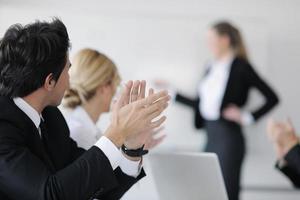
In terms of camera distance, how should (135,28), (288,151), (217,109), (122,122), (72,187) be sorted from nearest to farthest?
1. (72,187)
2. (122,122)
3. (288,151)
4. (217,109)
5. (135,28)

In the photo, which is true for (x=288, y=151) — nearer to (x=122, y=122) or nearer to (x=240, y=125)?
(x=122, y=122)

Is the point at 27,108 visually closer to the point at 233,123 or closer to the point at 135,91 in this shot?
the point at 135,91

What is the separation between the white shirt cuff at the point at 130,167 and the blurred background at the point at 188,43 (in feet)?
8.41

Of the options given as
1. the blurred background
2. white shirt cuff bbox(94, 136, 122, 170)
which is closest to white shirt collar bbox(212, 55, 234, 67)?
the blurred background

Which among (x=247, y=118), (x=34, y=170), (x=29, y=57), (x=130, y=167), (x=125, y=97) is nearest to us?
→ (x=34, y=170)

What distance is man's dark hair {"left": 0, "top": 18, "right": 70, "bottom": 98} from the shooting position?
1.41 metres

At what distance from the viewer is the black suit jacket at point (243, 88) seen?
Result: 4066mm

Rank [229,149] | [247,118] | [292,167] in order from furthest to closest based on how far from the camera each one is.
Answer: [247,118]
[229,149]
[292,167]

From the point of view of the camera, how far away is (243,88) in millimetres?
4145

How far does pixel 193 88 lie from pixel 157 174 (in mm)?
2731

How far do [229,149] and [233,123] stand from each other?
25 cm

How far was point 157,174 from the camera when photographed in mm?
1776

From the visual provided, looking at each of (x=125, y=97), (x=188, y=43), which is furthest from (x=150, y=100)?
(x=188, y=43)

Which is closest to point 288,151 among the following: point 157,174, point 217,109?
point 157,174
